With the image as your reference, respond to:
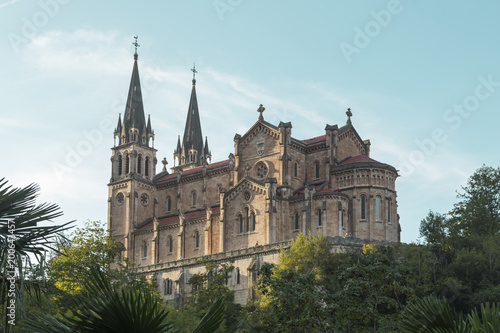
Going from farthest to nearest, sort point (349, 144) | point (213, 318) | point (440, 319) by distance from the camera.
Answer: point (349, 144) → point (440, 319) → point (213, 318)

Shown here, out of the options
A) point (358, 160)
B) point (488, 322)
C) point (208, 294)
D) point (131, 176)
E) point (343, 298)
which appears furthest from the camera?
point (131, 176)

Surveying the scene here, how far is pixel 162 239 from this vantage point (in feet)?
310

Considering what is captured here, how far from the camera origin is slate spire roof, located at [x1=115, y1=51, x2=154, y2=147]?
10338 cm

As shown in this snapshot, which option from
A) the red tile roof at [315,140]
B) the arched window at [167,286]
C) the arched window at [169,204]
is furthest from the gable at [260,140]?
the arched window at [167,286]

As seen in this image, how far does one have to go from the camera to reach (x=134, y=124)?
10394 cm

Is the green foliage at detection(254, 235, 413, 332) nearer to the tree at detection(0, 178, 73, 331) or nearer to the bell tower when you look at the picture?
the tree at detection(0, 178, 73, 331)

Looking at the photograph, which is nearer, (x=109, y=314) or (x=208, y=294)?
(x=109, y=314)

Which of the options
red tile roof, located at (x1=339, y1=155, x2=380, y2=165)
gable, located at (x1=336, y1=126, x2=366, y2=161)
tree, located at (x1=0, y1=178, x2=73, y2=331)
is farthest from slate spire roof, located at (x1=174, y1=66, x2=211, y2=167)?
tree, located at (x1=0, y1=178, x2=73, y2=331)

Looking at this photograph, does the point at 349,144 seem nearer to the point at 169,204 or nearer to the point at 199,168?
the point at 199,168

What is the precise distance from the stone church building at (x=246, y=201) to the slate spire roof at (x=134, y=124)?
14 centimetres

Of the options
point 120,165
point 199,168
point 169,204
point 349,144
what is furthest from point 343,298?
point 120,165

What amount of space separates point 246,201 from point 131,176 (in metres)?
21.2

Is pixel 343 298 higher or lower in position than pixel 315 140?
lower

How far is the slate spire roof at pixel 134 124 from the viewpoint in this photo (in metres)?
103
